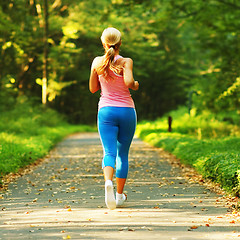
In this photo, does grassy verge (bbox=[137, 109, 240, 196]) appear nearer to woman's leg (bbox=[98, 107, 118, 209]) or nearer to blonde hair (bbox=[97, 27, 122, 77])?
woman's leg (bbox=[98, 107, 118, 209])

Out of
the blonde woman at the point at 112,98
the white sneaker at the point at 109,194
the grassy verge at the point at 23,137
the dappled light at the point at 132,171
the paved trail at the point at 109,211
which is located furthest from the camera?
the grassy verge at the point at 23,137

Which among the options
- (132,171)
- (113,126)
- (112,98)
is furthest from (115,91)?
(132,171)

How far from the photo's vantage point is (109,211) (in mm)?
5527

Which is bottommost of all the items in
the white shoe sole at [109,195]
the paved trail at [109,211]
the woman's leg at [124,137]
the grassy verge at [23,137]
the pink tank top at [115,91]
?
the grassy verge at [23,137]

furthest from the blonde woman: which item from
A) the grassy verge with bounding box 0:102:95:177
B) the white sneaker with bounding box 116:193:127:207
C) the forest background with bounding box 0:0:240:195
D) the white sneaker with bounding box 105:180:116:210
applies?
the grassy verge with bounding box 0:102:95:177

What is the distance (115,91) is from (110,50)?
1.61 feet

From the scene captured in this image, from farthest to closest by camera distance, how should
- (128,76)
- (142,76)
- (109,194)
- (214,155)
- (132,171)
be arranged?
(142,76) < (132,171) < (214,155) < (128,76) < (109,194)

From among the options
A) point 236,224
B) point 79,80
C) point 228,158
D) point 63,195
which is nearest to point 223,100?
point 228,158

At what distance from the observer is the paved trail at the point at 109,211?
14.7 feet

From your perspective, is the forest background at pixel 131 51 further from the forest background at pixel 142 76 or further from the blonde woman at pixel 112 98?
the blonde woman at pixel 112 98

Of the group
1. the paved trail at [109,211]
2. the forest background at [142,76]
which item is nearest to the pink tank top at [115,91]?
the forest background at [142,76]

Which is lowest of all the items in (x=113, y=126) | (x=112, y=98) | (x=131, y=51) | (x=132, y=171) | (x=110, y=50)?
(x=132, y=171)

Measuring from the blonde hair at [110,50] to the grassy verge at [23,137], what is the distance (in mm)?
4286

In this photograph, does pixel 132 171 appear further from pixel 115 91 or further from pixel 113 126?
pixel 115 91
